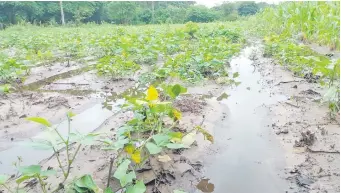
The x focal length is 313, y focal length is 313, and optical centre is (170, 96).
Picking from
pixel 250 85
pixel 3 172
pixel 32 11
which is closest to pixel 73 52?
pixel 250 85

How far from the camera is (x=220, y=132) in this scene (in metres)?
2.75

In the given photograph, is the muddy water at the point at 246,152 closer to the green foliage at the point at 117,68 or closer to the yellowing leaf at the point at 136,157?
the yellowing leaf at the point at 136,157

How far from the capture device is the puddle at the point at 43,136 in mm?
2342

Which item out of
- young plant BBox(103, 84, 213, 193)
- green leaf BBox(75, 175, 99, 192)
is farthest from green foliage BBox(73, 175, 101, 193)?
young plant BBox(103, 84, 213, 193)

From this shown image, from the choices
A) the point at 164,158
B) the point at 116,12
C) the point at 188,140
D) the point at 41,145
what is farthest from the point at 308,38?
the point at 116,12

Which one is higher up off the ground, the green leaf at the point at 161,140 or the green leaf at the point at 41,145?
the green leaf at the point at 41,145

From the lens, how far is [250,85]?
172 inches

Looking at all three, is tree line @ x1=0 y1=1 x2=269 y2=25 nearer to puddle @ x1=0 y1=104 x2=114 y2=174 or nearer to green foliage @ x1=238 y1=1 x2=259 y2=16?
green foliage @ x1=238 y1=1 x2=259 y2=16

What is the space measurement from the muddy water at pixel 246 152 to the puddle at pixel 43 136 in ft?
3.78

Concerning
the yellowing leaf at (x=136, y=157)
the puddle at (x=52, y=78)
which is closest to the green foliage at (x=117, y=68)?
the puddle at (x=52, y=78)

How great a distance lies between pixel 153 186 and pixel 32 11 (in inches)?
1392

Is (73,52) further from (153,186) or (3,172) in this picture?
(153,186)

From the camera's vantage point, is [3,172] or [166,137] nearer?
[166,137]

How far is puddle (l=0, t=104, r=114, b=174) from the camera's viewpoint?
2342 mm
